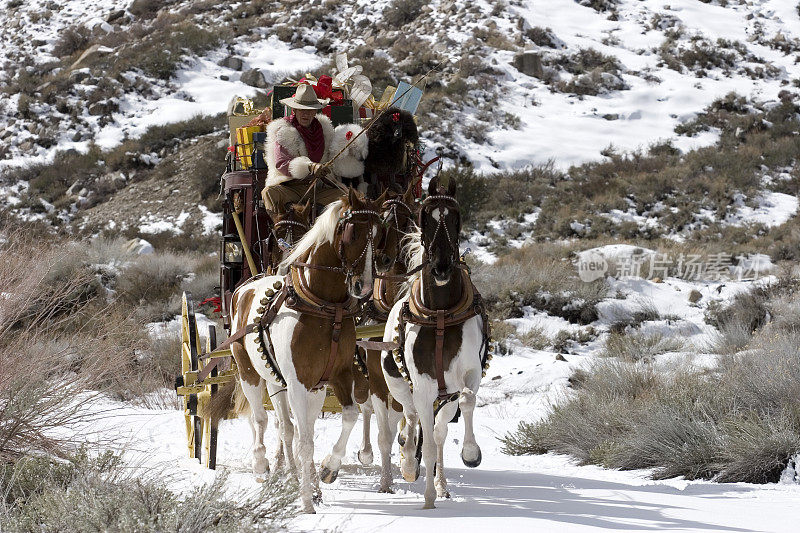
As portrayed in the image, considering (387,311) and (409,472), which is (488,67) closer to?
(387,311)

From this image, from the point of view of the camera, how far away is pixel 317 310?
235 inches

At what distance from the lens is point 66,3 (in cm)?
4353

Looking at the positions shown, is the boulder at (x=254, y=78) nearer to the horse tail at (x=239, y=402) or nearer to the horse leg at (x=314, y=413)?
the horse tail at (x=239, y=402)

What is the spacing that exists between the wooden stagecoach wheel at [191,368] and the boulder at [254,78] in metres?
23.6

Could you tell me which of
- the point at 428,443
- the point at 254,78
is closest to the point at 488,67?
the point at 254,78

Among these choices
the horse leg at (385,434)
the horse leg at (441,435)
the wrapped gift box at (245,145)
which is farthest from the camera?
the wrapped gift box at (245,145)

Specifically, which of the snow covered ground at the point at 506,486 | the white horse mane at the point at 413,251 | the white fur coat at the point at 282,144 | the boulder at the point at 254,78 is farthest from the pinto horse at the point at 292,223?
the boulder at the point at 254,78

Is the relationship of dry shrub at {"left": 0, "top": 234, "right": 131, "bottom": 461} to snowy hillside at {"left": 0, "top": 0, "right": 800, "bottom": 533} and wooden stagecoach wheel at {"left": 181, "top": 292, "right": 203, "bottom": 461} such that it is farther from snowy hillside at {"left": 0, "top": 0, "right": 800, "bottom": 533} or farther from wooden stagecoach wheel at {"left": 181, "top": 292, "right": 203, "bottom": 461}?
wooden stagecoach wheel at {"left": 181, "top": 292, "right": 203, "bottom": 461}

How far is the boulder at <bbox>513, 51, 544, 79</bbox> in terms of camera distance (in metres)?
34.3

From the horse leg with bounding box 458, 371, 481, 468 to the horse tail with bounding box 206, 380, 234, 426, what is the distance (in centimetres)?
268

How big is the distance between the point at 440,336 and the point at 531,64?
2994 centimetres

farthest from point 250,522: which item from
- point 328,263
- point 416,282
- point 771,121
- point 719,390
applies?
point 771,121

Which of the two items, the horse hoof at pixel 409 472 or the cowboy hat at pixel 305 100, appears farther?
the cowboy hat at pixel 305 100

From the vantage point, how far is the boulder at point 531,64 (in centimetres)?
3434
